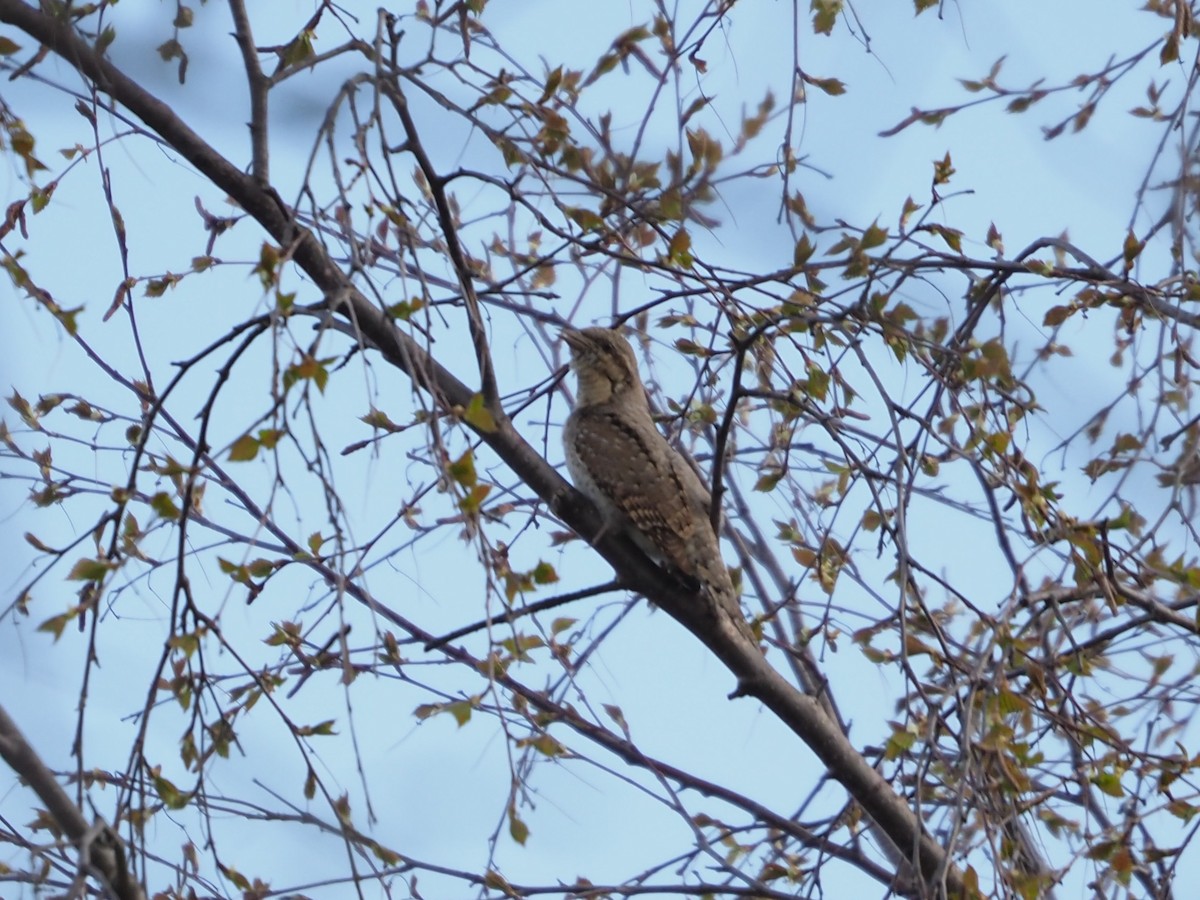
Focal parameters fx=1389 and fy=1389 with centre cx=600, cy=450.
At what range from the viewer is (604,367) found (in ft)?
19.7

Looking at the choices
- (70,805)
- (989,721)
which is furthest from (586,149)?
(70,805)

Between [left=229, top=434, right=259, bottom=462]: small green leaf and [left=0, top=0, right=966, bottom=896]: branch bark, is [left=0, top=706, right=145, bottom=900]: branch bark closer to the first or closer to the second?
[left=229, top=434, right=259, bottom=462]: small green leaf

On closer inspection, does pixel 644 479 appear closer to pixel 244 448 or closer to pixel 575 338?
pixel 575 338

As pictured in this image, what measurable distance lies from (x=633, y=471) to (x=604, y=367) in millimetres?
820

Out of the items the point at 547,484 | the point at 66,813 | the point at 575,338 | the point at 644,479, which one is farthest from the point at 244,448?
the point at 575,338

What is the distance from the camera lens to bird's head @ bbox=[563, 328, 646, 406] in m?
5.94

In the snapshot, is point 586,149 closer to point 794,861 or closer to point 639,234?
point 639,234

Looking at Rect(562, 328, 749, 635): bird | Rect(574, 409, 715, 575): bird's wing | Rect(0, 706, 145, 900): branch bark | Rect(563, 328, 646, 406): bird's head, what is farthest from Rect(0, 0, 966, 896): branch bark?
Rect(563, 328, 646, 406): bird's head

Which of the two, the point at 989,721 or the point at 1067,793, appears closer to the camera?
the point at 989,721

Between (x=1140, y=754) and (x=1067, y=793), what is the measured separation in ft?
0.97

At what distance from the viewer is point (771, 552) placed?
22.0 feet

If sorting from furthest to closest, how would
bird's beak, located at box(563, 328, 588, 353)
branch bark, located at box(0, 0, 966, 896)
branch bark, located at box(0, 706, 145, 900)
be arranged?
1. bird's beak, located at box(563, 328, 588, 353)
2. branch bark, located at box(0, 0, 966, 896)
3. branch bark, located at box(0, 706, 145, 900)

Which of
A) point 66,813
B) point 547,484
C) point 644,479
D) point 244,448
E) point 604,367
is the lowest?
point 66,813

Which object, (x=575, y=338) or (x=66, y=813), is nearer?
(x=66, y=813)
